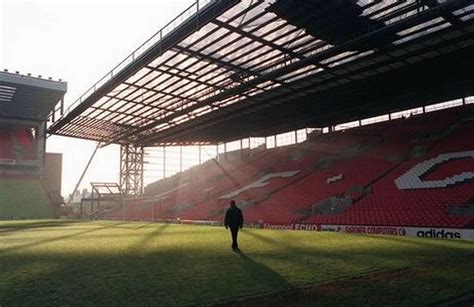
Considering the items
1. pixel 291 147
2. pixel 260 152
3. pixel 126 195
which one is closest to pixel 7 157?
pixel 126 195

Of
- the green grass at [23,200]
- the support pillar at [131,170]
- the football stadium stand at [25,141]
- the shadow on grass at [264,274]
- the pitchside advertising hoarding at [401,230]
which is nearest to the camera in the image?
the shadow on grass at [264,274]

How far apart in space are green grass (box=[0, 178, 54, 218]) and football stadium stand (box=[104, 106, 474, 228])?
33.0ft

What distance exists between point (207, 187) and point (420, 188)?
27.6m

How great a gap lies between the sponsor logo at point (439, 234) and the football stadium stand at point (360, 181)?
49 centimetres

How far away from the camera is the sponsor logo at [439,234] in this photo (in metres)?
17.8

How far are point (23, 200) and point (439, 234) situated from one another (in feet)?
145

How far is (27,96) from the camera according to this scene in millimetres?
44906

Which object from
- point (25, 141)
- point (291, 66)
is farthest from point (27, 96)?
point (291, 66)

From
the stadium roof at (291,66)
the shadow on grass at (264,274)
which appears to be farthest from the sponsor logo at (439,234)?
the shadow on grass at (264,274)

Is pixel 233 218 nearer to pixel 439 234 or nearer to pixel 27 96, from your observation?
pixel 439 234

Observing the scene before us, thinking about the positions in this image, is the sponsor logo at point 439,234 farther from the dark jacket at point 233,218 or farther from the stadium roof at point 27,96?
the stadium roof at point 27,96

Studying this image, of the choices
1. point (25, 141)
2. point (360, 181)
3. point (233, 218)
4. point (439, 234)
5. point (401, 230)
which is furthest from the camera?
point (25, 141)

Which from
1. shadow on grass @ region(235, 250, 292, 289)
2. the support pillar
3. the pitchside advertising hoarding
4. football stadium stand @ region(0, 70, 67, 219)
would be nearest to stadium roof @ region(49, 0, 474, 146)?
football stadium stand @ region(0, 70, 67, 219)

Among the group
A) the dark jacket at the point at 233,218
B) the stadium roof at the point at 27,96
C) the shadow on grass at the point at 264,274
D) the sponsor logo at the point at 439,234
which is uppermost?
the stadium roof at the point at 27,96
